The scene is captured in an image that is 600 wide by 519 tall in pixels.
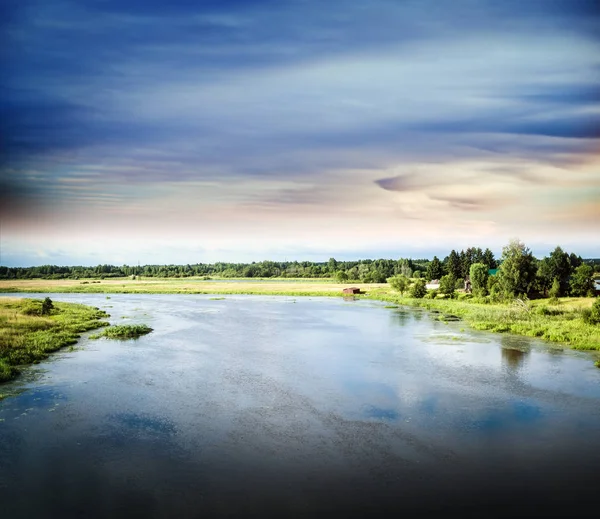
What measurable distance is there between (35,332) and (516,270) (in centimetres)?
5188

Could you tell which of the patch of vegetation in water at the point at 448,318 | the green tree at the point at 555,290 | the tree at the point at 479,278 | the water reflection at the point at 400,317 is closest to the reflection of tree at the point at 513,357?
the water reflection at the point at 400,317

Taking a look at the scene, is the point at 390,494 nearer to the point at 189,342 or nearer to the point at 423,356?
the point at 423,356

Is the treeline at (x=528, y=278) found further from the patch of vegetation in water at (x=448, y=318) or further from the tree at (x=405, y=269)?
the tree at (x=405, y=269)

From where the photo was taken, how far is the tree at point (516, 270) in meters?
55.5

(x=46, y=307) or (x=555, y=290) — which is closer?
(x=46, y=307)

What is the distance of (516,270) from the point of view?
55219 mm

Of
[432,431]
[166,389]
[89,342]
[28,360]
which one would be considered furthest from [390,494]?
[89,342]

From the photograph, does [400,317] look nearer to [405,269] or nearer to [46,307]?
[46,307]

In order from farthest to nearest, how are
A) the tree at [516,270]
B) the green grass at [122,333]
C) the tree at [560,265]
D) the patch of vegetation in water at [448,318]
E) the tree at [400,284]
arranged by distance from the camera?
1. the tree at [400,284]
2. the tree at [560,265]
3. the tree at [516,270]
4. the patch of vegetation in water at [448,318]
5. the green grass at [122,333]

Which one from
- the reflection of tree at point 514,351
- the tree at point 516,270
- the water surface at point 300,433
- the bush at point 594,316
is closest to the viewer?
the water surface at point 300,433

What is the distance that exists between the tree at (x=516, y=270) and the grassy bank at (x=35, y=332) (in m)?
46.9

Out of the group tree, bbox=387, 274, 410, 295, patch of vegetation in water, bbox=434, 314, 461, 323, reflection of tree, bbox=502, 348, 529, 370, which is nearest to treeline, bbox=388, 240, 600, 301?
tree, bbox=387, 274, 410, 295

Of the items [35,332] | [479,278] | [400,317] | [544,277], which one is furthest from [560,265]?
[35,332]

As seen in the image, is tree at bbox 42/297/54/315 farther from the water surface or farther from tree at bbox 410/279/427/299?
tree at bbox 410/279/427/299
